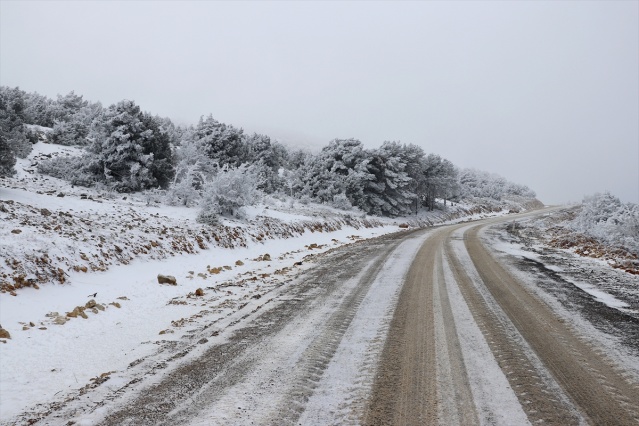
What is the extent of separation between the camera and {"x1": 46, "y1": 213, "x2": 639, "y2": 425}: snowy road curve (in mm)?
3295

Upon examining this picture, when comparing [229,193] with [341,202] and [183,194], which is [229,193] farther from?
[341,202]

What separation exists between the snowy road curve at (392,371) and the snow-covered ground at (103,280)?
Result: 2.84 ft

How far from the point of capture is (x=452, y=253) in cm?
1369

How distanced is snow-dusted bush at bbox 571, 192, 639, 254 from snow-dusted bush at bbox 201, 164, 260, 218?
15.0 metres

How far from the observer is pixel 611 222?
16.9 meters

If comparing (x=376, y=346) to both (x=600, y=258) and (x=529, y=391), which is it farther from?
(x=600, y=258)

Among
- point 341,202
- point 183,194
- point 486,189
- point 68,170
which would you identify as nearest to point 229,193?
point 183,194

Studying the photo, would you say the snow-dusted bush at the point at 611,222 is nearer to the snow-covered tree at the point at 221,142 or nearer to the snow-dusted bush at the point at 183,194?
the snow-dusted bush at the point at 183,194

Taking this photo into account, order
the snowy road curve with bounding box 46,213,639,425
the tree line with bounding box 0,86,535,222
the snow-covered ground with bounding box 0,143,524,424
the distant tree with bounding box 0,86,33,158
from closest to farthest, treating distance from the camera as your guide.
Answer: the snowy road curve with bounding box 46,213,639,425 → the snow-covered ground with bounding box 0,143,524,424 → the distant tree with bounding box 0,86,33,158 → the tree line with bounding box 0,86,535,222

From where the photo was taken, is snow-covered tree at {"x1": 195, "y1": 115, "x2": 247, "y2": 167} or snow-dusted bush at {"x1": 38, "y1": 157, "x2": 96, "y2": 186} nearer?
snow-dusted bush at {"x1": 38, "y1": 157, "x2": 96, "y2": 186}

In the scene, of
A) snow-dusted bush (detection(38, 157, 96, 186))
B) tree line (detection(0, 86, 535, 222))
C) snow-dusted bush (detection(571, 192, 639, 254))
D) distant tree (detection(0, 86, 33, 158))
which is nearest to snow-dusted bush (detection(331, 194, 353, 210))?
tree line (detection(0, 86, 535, 222))

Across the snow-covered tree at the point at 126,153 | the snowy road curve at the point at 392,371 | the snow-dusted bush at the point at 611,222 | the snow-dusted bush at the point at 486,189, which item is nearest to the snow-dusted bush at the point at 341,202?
the snow-covered tree at the point at 126,153

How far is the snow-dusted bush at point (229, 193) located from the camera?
49.9 ft

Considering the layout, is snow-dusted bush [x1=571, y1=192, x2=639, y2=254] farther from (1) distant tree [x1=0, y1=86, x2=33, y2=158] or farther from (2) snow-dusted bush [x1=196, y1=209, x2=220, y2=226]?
(1) distant tree [x1=0, y1=86, x2=33, y2=158]
